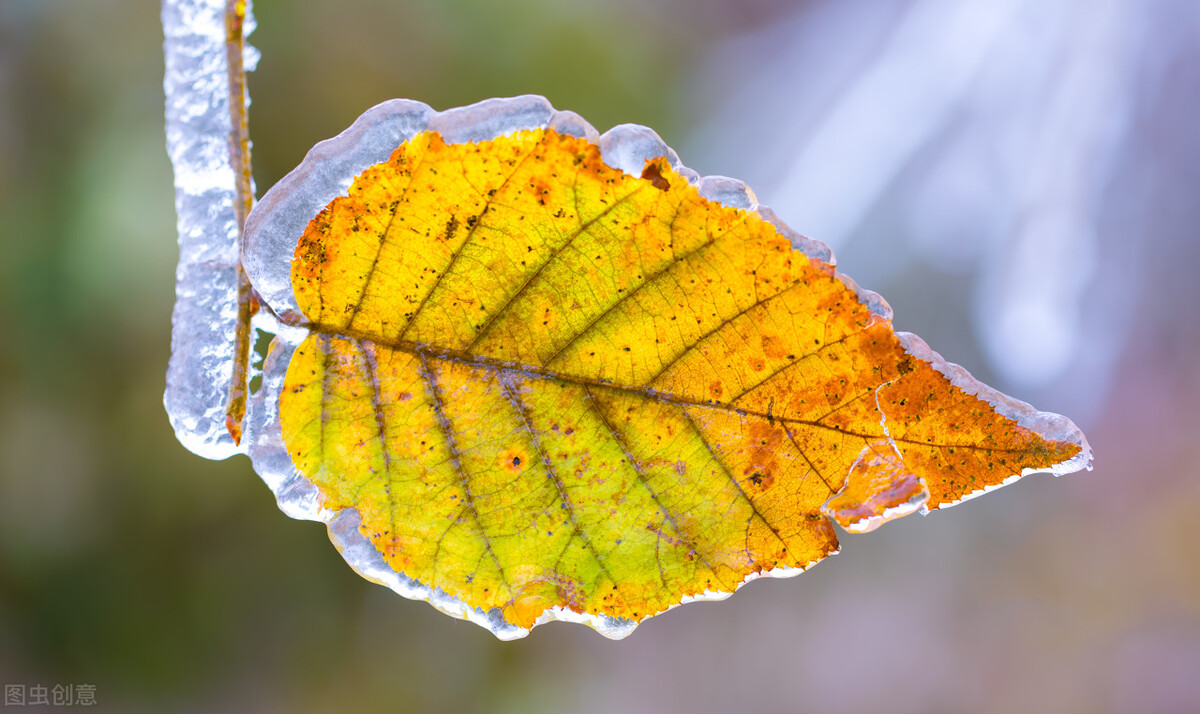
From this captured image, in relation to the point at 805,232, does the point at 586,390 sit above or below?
below

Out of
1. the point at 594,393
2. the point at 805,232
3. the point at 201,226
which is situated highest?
the point at 805,232

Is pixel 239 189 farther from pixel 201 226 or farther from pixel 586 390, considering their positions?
pixel 586 390

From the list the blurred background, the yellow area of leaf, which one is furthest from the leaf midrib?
the blurred background

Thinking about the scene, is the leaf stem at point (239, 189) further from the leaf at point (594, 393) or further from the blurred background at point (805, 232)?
the blurred background at point (805, 232)

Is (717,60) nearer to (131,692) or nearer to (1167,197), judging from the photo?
(1167,197)

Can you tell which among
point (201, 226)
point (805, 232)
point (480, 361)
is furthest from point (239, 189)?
point (805, 232)

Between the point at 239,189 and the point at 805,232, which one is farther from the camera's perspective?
the point at 805,232
